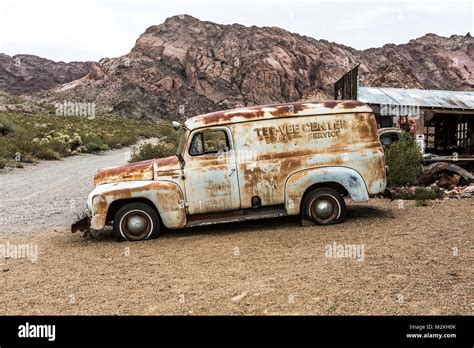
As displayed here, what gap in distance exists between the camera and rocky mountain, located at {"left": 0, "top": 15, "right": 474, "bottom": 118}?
90.1 m

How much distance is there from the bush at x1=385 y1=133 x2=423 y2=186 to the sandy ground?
282cm

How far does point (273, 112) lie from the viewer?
8281mm

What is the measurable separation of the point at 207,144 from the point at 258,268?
9.54 ft

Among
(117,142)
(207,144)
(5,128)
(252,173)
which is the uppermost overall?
(5,128)

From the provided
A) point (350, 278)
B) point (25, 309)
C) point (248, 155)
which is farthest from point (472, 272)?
point (25, 309)

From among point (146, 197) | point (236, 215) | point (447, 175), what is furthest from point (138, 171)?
point (447, 175)

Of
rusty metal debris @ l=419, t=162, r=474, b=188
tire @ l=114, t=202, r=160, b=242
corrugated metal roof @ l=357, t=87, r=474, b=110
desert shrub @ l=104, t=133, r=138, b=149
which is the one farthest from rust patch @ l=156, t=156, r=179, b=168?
desert shrub @ l=104, t=133, r=138, b=149

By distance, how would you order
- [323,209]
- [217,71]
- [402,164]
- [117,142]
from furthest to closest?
1. [217,71]
2. [117,142]
3. [402,164]
4. [323,209]

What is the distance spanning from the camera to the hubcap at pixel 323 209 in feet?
27.1

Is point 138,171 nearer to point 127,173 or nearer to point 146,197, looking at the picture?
point 127,173

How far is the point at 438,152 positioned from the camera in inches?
778

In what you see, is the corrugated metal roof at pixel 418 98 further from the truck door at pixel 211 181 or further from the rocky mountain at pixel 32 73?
the rocky mountain at pixel 32 73

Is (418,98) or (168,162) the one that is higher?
(418,98)

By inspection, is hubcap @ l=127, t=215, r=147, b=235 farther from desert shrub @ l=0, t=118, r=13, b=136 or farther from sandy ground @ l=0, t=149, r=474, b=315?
desert shrub @ l=0, t=118, r=13, b=136
